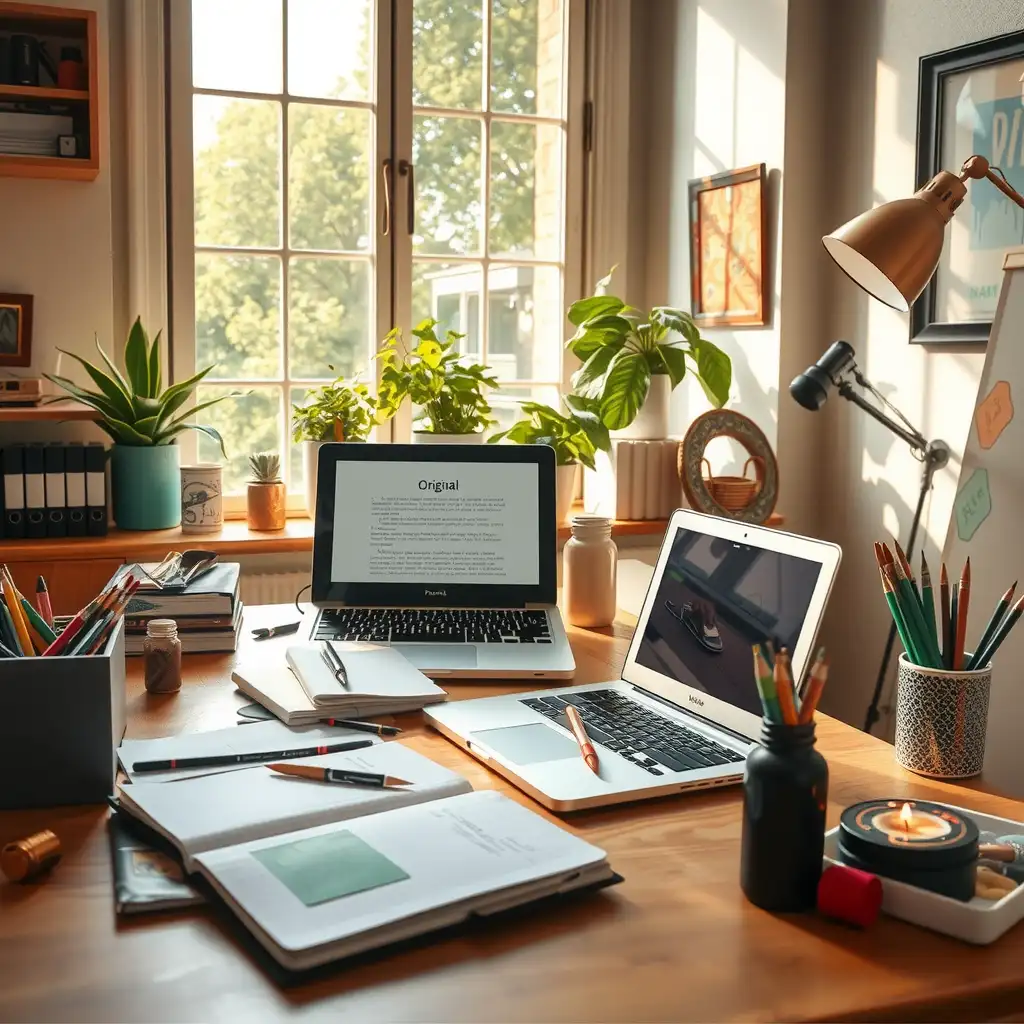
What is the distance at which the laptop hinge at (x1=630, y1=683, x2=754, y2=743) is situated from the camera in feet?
4.35

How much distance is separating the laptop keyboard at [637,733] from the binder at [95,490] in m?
1.71

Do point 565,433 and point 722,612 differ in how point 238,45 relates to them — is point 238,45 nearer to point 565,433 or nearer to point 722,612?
point 565,433

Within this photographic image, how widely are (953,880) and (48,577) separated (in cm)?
229

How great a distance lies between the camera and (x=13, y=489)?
2.75 meters

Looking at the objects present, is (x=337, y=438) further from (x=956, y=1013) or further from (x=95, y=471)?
(x=956, y=1013)

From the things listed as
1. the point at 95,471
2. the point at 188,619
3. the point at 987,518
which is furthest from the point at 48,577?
the point at 987,518

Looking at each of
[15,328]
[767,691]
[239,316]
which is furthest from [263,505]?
[767,691]

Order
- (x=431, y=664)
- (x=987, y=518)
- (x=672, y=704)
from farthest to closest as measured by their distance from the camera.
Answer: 1. (x=987, y=518)
2. (x=431, y=664)
3. (x=672, y=704)

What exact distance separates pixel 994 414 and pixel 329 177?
6.34ft

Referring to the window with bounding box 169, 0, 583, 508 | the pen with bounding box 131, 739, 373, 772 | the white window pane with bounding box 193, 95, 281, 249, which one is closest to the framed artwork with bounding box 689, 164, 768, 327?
the window with bounding box 169, 0, 583, 508

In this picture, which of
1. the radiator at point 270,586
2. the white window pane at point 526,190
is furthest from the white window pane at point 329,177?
the radiator at point 270,586

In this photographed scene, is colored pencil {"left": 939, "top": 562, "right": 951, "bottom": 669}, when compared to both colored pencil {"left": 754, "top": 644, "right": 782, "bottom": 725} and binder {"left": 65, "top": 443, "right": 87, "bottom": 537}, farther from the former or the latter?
binder {"left": 65, "top": 443, "right": 87, "bottom": 537}

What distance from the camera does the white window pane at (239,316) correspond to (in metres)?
3.17

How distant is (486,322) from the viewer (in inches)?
135
